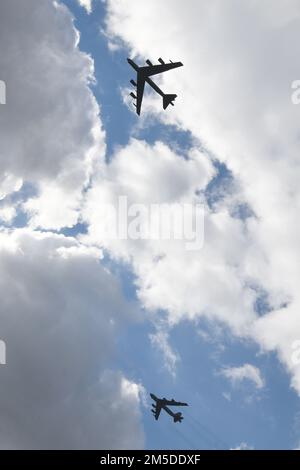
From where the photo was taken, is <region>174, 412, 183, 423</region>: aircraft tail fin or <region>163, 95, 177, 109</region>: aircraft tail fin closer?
<region>163, 95, 177, 109</region>: aircraft tail fin

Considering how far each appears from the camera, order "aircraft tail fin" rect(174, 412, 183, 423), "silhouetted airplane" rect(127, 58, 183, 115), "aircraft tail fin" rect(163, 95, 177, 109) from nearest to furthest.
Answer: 1. "silhouetted airplane" rect(127, 58, 183, 115)
2. "aircraft tail fin" rect(163, 95, 177, 109)
3. "aircraft tail fin" rect(174, 412, 183, 423)

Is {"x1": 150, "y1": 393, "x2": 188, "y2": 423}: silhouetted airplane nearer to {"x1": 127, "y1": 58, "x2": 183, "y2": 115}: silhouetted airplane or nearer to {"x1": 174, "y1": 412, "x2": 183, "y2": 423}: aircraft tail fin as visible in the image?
{"x1": 174, "y1": 412, "x2": 183, "y2": 423}: aircraft tail fin

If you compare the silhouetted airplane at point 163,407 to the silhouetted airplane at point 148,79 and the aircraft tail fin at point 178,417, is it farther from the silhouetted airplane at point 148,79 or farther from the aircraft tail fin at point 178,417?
the silhouetted airplane at point 148,79

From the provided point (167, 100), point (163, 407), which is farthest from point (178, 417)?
point (167, 100)

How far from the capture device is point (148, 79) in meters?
72.6

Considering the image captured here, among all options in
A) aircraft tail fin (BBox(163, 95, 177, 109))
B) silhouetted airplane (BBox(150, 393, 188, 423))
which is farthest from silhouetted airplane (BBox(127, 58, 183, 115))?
silhouetted airplane (BBox(150, 393, 188, 423))

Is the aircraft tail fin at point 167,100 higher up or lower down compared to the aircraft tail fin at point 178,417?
higher up

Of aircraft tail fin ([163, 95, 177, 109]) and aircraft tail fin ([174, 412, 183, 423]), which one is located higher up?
aircraft tail fin ([163, 95, 177, 109])

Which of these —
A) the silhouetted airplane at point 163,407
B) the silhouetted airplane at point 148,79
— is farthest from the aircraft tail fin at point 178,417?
the silhouetted airplane at point 148,79

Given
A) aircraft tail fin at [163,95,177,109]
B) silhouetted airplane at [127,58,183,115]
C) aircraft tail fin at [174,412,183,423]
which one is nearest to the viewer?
silhouetted airplane at [127,58,183,115]

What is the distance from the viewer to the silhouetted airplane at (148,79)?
65625 millimetres

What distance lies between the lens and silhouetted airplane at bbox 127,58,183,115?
6562 centimetres
